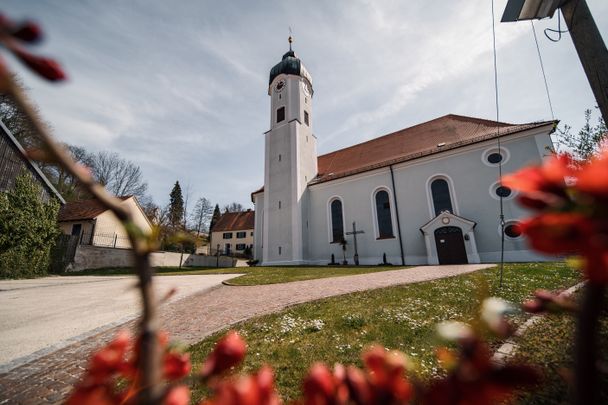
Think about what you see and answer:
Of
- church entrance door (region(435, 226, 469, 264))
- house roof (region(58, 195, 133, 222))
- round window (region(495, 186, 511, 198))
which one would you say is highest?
house roof (region(58, 195, 133, 222))

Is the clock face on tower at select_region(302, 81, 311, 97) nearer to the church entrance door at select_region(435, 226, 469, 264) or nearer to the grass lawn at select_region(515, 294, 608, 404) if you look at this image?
the church entrance door at select_region(435, 226, 469, 264)

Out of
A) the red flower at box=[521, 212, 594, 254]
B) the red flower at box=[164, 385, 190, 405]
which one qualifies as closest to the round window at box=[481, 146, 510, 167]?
the red flower at box=[521, 212, 594, 254]

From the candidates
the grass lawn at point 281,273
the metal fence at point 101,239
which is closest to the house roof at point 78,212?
the metal fence at point 101,239

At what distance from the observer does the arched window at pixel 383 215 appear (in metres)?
20.2

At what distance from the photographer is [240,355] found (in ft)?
1.70

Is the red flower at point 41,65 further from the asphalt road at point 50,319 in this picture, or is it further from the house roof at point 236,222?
the house roof at point 236,222

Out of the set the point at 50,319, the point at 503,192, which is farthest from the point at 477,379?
the point at 503,192

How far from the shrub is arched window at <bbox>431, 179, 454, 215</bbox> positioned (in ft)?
78.5

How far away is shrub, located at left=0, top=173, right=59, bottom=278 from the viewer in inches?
550

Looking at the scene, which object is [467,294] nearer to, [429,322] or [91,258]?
[429,322]

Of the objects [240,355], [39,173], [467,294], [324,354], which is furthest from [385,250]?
[39,173]

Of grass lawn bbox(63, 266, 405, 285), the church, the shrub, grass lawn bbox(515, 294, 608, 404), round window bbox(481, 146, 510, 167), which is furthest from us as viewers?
round window bbox(481, 146, 510, 167)

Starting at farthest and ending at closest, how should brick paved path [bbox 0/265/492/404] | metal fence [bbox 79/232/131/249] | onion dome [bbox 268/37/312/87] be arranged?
onion dome [bbox 268/37/312/87] < metal fence [bbox 79/232/131/249] < brick paved path [bbox 0/265/492/404]

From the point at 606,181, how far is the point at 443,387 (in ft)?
1.08
